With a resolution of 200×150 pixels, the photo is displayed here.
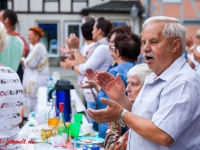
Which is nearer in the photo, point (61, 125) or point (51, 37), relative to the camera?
point (61, 125)

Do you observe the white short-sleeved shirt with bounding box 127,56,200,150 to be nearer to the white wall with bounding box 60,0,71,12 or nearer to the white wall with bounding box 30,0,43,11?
the white wall with bounding box 60,0,71,12

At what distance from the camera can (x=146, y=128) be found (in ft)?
6.19

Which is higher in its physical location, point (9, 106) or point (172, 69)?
point (172, 69)

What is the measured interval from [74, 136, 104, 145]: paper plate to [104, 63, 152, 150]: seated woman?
41cm

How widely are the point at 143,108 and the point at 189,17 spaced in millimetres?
18204

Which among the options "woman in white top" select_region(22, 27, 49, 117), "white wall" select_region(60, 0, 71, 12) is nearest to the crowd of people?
"woman in white top" select_region(22, 27, 49, 117)

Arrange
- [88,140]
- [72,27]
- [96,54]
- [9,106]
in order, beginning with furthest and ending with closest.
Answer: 1. [72,27]
2. [96,54]
3. [88,140]
4. [9,106]

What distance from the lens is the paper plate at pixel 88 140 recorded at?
9.73 feet

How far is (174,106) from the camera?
1845 mm

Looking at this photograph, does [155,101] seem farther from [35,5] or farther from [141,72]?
[35,5]

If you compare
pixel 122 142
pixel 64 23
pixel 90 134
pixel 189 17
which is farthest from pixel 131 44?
pixel 64 23

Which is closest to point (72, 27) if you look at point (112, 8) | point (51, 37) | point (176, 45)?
point (51, 37)

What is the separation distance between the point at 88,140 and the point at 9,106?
74 centimetres

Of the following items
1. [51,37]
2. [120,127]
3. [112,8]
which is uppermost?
[112,8]
